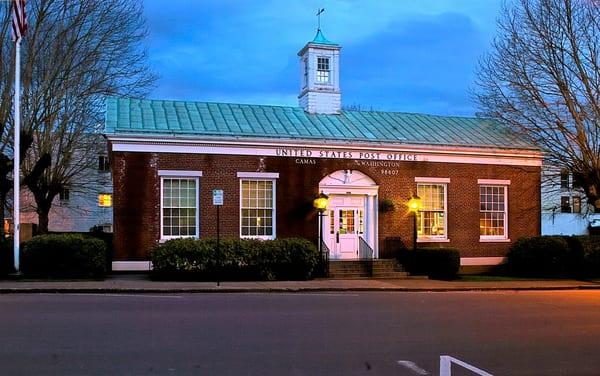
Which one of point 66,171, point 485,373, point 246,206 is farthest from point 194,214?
point 485,373

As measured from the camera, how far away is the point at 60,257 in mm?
20906

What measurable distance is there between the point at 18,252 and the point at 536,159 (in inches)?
844

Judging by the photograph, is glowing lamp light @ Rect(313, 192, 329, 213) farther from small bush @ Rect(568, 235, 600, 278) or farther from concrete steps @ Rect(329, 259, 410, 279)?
small bush @ Rect(568, 235, 600, 278)

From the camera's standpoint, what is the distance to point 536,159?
28.2m

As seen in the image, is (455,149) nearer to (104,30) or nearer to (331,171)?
(331,171)

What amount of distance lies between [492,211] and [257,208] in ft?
34.7

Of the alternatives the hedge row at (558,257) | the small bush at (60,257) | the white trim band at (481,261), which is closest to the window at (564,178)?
the hedge row at (558,257)

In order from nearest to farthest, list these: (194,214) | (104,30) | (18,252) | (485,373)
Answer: (485,373), (18,252), (194,214), (104,30)

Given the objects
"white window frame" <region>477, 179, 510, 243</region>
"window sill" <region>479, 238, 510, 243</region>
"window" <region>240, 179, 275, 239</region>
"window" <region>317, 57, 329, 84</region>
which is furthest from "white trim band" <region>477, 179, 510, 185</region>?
"window" <region>240, 179, 275, 239</region>

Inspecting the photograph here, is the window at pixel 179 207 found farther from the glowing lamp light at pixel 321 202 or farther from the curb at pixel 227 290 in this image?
the curb at pixel 227 290

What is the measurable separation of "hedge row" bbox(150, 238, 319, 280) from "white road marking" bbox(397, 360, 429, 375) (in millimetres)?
12675

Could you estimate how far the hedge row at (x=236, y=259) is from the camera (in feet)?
69.4

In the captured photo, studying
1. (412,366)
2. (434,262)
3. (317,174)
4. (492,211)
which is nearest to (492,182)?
(492,211)

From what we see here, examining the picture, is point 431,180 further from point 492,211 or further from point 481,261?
point 481,261
